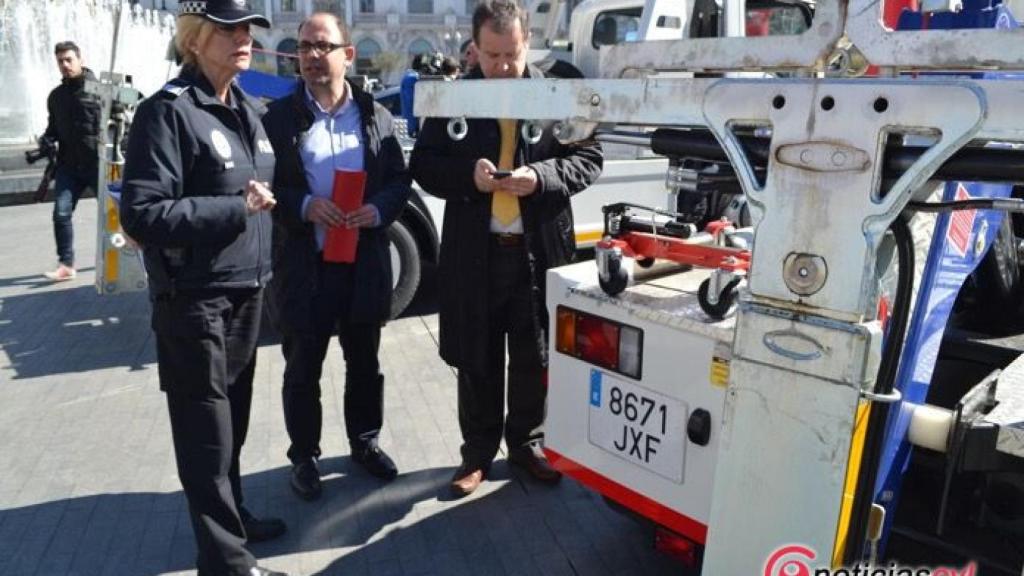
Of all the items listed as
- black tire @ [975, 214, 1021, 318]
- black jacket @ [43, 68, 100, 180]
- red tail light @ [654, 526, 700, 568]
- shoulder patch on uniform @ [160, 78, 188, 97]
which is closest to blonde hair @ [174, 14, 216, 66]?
shoulder patch on uniform @ [160, 78, 188, 97]

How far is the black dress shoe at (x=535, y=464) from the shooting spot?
3533mm

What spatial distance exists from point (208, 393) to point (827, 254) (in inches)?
78.0

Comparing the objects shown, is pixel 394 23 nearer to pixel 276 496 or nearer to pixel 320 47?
pixel 320 47

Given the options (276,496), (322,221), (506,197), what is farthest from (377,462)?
(506,197)

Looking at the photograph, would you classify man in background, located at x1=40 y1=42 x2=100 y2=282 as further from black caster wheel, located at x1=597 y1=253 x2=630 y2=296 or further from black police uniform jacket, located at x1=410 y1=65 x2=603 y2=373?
black caster wheel, located at x1=597 y1=253 x2=630 y2=296

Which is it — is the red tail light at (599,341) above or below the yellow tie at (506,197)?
below

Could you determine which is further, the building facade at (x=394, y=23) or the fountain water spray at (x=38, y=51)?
the building facade at (x=394, y=23)

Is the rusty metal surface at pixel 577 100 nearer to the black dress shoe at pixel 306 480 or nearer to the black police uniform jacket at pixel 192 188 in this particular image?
the black police uniform jacket at pixel 192 188

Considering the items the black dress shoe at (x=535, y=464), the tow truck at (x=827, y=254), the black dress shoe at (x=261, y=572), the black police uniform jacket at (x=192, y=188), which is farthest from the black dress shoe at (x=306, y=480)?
the tow truck at (x=827, y=254)

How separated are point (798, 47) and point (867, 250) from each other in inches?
12.8

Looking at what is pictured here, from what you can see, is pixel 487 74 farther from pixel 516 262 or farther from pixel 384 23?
pixel 384 23

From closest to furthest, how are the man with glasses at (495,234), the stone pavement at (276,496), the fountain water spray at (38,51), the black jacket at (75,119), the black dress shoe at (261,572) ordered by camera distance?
1. the black dress shoe at (261,572)
2. the stone pavement at (276,496)
3. the man with glasses at (495,234)
4. the black jacket at (75,119)
5. the fountain water spray at (38,51)

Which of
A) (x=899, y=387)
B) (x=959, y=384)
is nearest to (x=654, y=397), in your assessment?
(x=899, y=387)

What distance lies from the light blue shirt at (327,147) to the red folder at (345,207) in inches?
2.1
